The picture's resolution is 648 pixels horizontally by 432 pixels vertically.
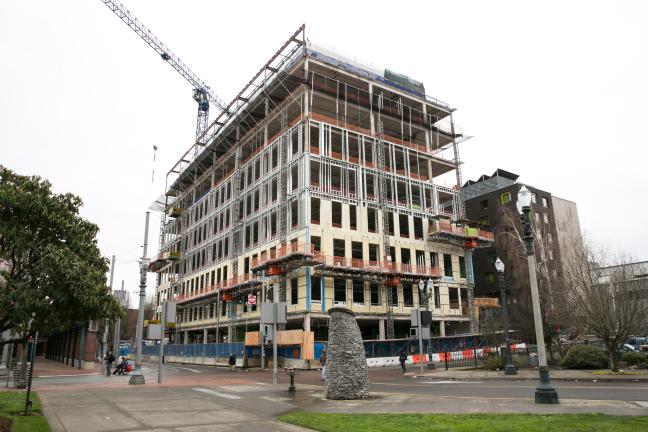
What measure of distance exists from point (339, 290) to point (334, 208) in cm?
802

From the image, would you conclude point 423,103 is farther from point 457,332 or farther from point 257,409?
point 257,409

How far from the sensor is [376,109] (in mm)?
55750

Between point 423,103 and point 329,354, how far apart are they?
158 feet

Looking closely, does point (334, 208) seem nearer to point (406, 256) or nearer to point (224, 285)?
point (406, 256)

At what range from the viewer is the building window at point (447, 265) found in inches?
2143

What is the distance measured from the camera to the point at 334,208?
4847cm

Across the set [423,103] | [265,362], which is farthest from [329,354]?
[423,103]

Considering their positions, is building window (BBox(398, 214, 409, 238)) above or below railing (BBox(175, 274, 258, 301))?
above

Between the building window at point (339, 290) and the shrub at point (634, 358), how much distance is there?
24378 millimetres

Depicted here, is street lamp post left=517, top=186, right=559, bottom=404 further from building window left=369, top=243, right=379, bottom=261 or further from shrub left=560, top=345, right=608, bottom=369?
building window left=369, top=243, right=379, bottom=261

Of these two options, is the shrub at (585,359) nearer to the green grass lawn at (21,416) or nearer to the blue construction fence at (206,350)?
the green grass lawn at (21,416)

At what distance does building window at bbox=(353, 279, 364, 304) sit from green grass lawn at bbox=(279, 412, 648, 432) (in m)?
35.7

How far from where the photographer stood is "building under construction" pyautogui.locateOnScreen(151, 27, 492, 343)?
46.6m

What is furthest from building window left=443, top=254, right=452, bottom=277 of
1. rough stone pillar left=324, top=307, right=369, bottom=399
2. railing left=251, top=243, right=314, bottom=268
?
rough stone pillar left=324, top=307, right=369, bottom=399
